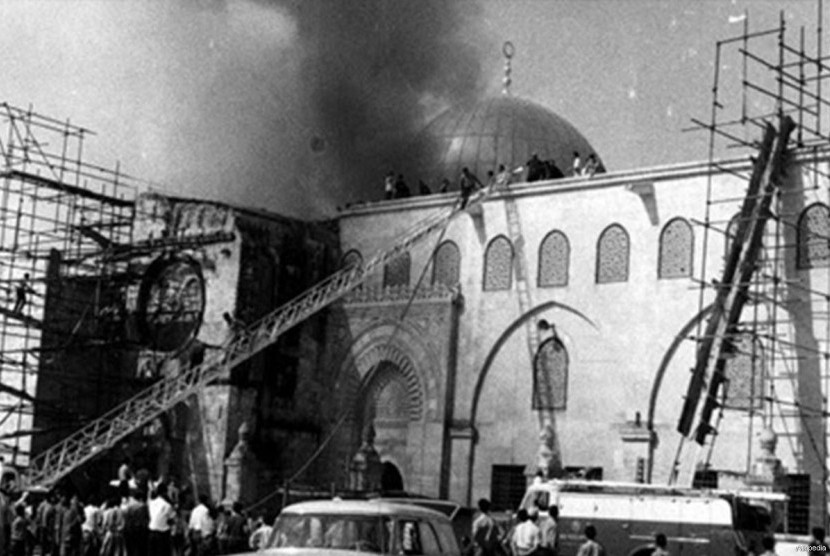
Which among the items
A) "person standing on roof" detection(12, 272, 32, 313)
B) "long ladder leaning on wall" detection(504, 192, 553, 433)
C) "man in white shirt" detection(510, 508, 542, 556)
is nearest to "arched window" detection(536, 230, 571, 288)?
"long ladder leaning on wall" detection(504, 192, 553, 433)

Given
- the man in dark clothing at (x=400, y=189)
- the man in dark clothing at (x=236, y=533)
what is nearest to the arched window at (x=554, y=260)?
the man in dark clothing at (x=400, y=189)

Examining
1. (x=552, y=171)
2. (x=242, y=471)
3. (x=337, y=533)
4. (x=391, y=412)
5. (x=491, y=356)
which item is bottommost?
(x=337, y=533)

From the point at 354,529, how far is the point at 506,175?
67.4 ft

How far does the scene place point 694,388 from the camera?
27250 millimetres

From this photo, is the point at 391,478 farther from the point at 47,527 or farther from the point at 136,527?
the point at 136,527

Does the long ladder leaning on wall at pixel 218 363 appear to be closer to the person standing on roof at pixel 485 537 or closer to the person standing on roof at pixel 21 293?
the person standing on roof at pixel 21 293

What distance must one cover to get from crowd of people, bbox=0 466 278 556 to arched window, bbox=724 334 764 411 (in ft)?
33.4

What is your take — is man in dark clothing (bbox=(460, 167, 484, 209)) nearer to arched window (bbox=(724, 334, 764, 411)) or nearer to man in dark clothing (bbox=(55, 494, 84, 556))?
arched window (bbox=(724, 334, 764, 411))

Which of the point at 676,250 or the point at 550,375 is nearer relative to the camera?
the point at 676,250

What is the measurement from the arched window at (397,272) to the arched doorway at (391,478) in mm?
4527

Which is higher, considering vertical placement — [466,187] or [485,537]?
[466,187]

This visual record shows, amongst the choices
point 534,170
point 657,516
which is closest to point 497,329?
point 534,170

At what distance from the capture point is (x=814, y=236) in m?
28.0

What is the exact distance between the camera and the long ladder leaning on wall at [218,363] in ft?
109
